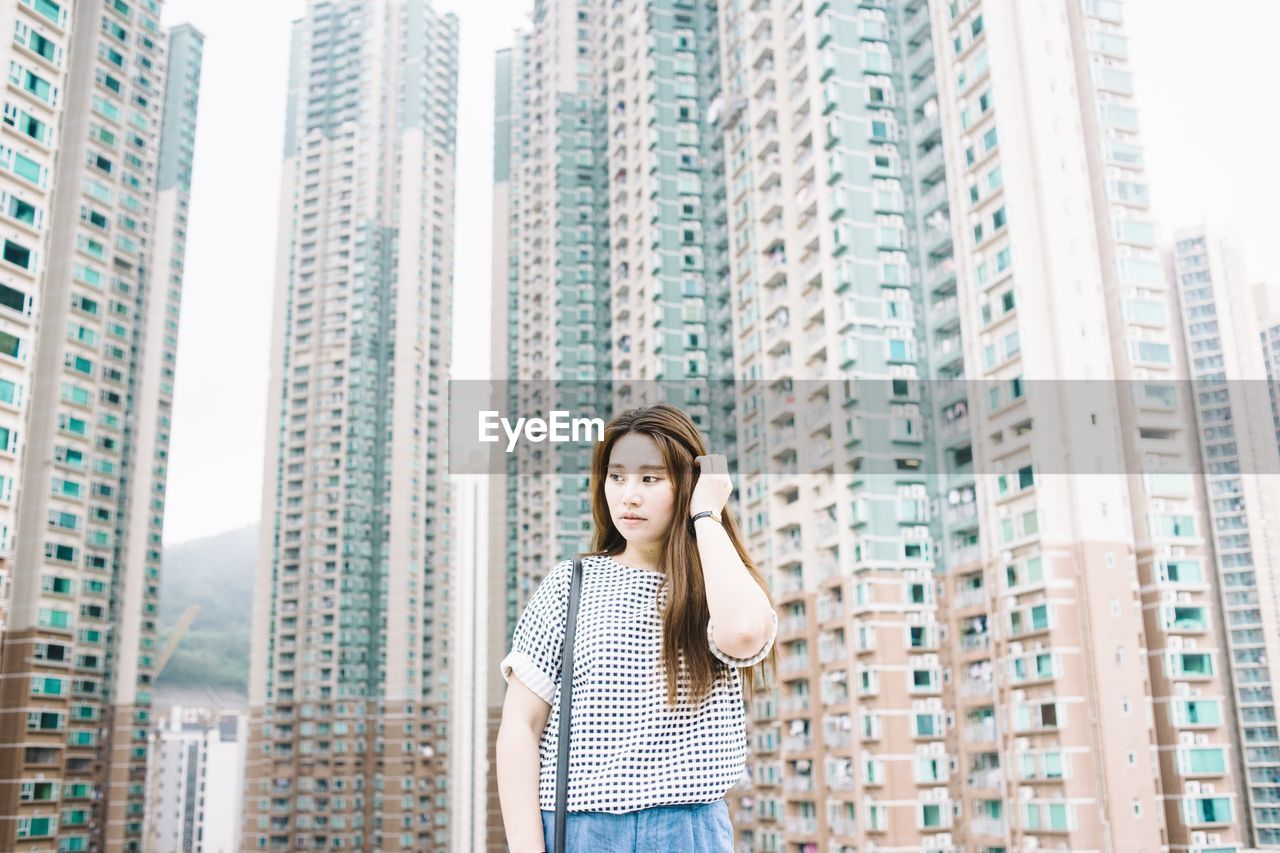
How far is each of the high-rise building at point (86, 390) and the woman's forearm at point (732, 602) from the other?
438cm

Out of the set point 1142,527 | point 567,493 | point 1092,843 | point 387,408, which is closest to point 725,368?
point 567,493

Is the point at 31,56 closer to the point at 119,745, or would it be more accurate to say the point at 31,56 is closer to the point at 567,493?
the point at 119,745

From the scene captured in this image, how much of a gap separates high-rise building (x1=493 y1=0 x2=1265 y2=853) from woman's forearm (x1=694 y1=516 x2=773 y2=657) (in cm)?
362

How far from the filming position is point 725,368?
289 inches

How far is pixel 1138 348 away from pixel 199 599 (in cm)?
532

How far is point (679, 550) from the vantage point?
2.80ft

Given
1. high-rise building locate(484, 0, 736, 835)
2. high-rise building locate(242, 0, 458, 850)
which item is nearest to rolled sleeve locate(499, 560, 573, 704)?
high-rise building locate(484, 0, 736, 835)

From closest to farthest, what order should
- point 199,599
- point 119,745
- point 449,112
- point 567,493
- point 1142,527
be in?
point 1142,527, point 119,745, point 199,599, point 567,493, point 449,112

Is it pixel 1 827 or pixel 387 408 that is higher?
pixel 387 408

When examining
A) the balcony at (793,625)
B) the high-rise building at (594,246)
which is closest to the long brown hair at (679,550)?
the balcony at (793,625)

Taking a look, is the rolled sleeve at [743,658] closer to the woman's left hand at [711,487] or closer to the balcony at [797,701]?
the woman's left hand at [711,487]

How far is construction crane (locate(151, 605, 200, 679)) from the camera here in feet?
21.5

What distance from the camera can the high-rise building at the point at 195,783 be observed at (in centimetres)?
641

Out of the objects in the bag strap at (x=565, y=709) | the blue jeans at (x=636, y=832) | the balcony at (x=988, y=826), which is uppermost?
the bag strap at (x=565, y=709)
